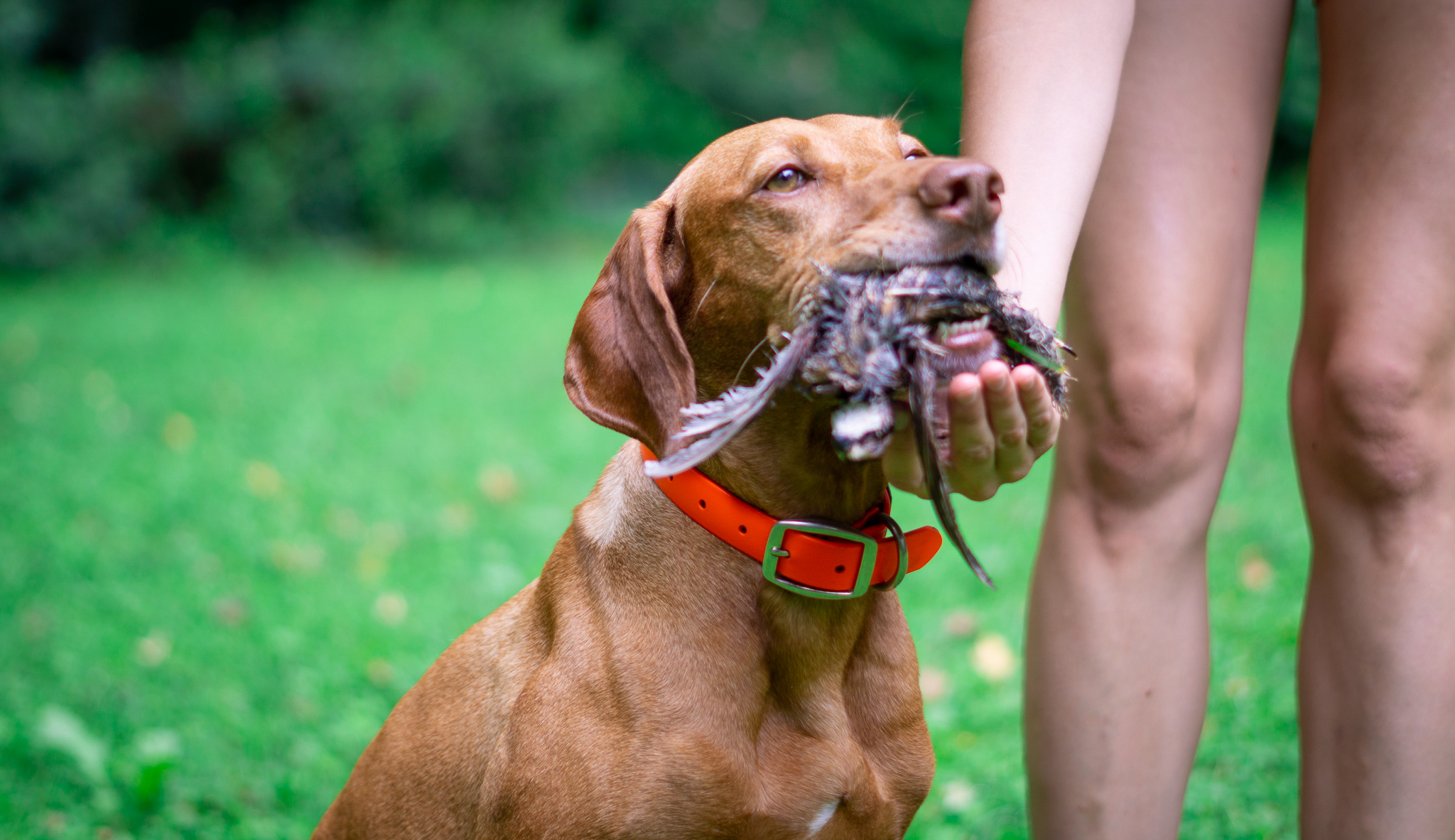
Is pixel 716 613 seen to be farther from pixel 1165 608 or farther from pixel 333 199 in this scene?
pixel 333 199

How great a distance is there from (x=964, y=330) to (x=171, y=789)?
2781 mm

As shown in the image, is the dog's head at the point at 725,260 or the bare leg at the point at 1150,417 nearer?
the dog's head at the point at 725,260

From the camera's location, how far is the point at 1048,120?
6.64 ft

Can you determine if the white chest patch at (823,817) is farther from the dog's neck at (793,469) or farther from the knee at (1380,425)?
the knee at (1380,425)

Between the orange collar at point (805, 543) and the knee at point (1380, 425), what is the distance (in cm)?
85

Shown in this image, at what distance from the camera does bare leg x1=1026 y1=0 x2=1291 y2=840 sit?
221cm

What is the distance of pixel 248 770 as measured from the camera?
3.29m

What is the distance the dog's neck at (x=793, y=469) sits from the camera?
2.09m

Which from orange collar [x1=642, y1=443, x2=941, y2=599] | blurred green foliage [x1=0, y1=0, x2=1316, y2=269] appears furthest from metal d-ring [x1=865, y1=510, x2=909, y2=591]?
blurred green foliage [x1=0, y1=0, x2=1316, y2=269]

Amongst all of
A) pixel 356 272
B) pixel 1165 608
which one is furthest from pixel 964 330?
pixel 356 272

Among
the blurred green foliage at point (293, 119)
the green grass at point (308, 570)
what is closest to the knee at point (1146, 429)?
the green grass at point (308, 570)

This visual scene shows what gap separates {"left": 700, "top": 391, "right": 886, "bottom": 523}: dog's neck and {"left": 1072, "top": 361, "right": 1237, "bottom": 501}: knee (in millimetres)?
496

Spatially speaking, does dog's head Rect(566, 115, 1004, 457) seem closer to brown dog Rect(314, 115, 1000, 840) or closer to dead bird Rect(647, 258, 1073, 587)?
brown dog Rect(314, 115, 1000, 840)

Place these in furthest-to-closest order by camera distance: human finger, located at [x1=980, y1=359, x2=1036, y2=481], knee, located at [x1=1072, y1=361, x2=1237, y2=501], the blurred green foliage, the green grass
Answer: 1. the blurred green foliage
2. the green grass
3. knee, located at [x1=1072, y1=361, x2=1237, y2=501]
4. human finger, located at [x1=980, y1=359, x2=1036, y2=481]
